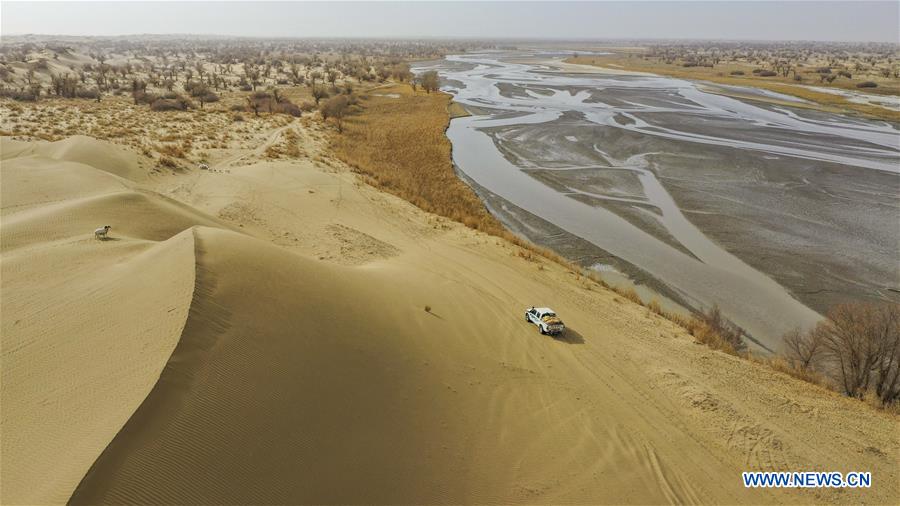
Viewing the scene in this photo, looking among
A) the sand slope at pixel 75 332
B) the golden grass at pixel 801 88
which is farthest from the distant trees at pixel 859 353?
the golden grass at pixel 801 88

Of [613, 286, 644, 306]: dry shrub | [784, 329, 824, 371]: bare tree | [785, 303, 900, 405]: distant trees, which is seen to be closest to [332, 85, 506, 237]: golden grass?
[613, 286, 644, 306]: dry shrub

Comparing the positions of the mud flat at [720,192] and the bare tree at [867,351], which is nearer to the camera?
the bare tree at [867,351]

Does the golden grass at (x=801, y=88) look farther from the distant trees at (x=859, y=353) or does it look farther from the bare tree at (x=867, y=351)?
the bare tree at (x=867, y=351)

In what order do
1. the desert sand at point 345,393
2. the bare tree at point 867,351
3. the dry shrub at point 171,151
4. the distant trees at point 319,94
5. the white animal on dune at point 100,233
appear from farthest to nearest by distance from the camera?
the distant trees at point 319,94 → the dry shrub at point 171,151 → the white animal on dune at point 100,233 → the bare tree at point 867,351 → the desert sand at point 345,393

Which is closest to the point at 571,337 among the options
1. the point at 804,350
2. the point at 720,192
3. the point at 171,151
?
the point at 804,350

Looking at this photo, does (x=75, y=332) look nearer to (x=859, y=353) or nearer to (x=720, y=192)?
(x=859, y=353)

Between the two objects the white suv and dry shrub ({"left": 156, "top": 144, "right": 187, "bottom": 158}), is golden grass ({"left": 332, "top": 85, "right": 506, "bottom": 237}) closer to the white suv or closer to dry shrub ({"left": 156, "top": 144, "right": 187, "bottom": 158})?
the white suv
